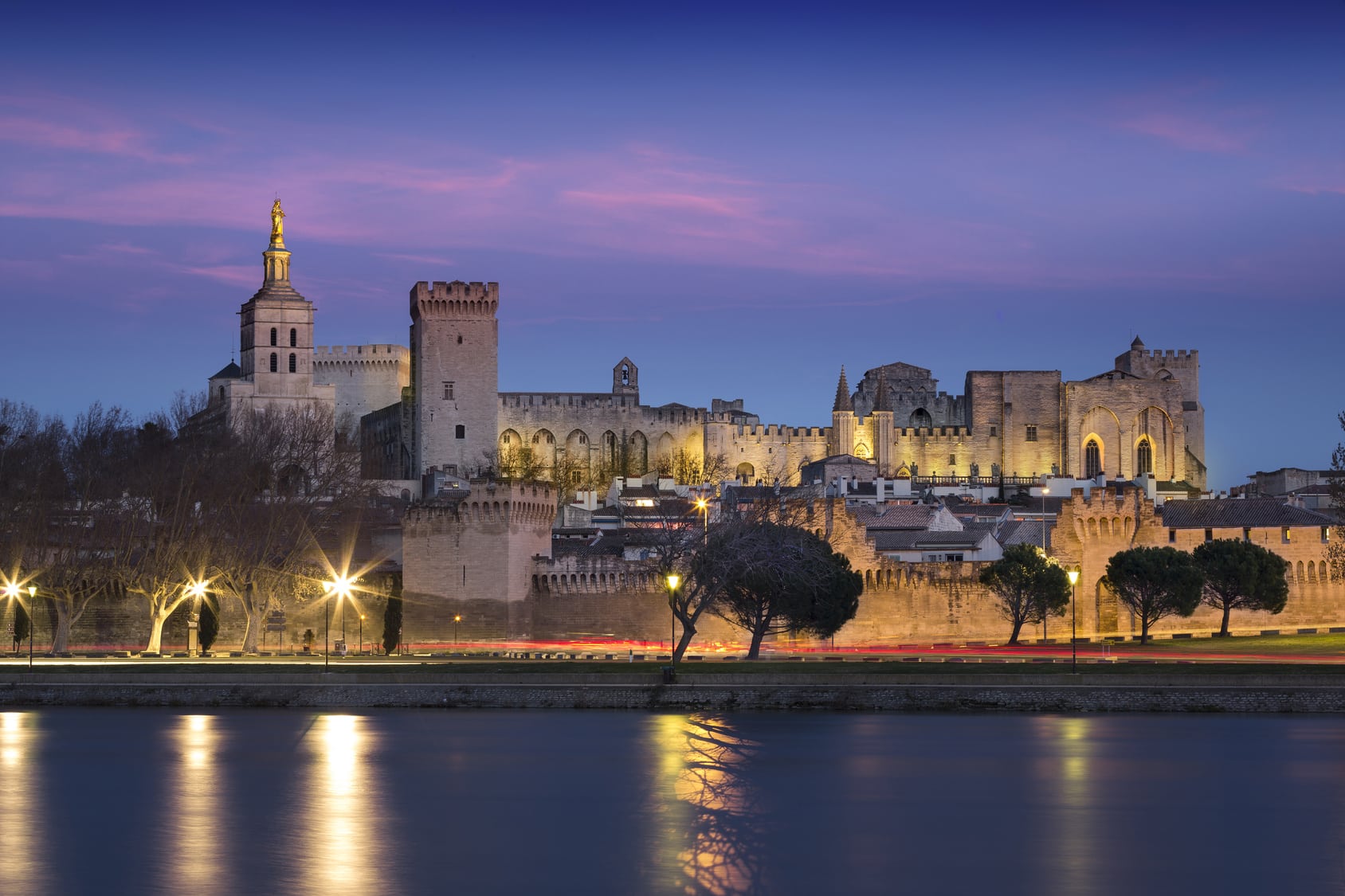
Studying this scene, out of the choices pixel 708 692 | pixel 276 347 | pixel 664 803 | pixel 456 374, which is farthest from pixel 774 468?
pixel 664 803

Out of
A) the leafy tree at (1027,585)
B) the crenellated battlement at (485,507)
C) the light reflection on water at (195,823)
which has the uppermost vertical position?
the crenellated battlement at (485,507)

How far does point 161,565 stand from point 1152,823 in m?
35.1

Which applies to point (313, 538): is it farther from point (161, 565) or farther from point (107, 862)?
point (107, 862)

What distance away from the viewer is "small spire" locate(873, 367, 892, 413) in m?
114

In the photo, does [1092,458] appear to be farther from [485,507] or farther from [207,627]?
[207,627]

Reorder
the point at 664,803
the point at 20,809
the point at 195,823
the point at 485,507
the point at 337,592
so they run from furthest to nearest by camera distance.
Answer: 1. the point at 337,592
2. the point at 485,507
3. the point at 664,803
4. the point at 20,809
5. the point at 195,823

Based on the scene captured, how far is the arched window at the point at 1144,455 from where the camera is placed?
111 metres

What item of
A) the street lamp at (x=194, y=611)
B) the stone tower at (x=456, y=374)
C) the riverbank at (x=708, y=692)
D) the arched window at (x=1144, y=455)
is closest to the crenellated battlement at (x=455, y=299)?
the stone tower at (x=456, y=374)

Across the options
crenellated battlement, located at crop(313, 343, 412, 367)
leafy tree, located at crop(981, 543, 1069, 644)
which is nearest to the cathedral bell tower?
crenellated battlement, located at crop(313, 343, 412, 367)

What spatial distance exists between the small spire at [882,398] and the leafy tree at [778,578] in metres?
57.3

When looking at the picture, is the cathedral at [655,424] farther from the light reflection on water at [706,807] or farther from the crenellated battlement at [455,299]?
the light reflection on water at [706,807]

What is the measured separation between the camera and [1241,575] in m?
60.4

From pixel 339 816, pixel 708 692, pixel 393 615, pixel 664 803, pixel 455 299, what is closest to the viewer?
pixel 339 816

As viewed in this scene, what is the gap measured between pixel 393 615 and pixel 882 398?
5762cm
